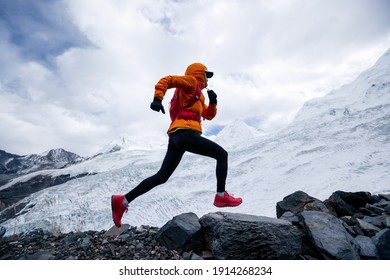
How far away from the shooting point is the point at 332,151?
1905 cm

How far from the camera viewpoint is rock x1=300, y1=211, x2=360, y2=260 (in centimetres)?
301

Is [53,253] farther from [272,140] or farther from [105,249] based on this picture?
[272,140]

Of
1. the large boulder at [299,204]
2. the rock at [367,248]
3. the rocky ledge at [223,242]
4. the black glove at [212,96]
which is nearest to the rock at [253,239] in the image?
the rocky ledge at [223,242]

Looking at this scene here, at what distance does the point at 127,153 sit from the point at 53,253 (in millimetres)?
35803

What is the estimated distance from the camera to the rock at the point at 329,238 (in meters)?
3.01

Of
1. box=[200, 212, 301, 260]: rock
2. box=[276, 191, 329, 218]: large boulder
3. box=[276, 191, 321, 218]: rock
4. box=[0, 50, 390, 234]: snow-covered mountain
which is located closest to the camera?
box=[200, 212, 301, 260]: rock

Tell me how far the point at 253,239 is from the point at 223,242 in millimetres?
319

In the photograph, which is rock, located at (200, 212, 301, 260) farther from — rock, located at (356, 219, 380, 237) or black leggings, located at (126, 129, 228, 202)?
rock, located at (356, 219, 380, 237)

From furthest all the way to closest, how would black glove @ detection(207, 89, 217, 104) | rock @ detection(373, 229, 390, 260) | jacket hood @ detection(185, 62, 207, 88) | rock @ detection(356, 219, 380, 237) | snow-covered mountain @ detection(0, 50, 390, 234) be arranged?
snow-covered mountain @ detection(0, 50, 390, 234)
rock @ detection(356, 219, 380, 237)
black glove @ detection(207, 89, 217, 104)
jacket hood @ detection(185, 62, 207, 88)
rock @ detection(373, 229, 390, 260)

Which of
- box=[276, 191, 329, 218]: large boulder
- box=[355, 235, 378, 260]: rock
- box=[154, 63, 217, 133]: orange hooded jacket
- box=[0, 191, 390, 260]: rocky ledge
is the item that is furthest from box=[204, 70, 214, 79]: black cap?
box=[276, 191, 329, 218]: large boulder

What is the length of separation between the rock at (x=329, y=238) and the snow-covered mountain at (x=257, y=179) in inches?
376

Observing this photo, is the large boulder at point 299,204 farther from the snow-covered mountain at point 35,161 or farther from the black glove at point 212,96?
the snow-covered mountain at point 35,161

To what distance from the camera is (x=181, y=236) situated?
126 inches

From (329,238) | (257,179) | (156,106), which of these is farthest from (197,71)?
(257,179)
